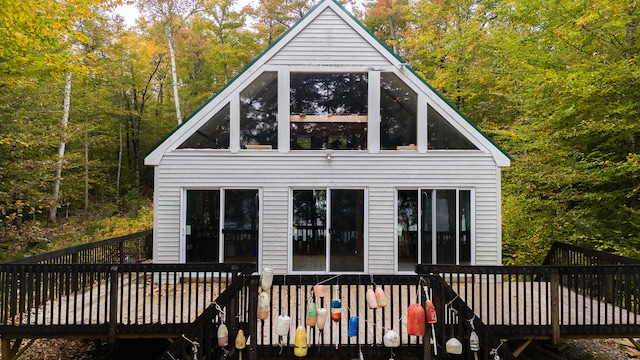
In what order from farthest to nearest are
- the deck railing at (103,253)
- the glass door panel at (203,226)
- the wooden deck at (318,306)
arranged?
the glass door panel at (203,226) < the deck railing at (103,253) < the wooden deck at (318,306)

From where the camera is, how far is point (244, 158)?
7.85m

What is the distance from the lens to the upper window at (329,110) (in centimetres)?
798

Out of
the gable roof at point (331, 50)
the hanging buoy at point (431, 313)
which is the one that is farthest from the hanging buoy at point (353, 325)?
the gable roof at point (331, 50)

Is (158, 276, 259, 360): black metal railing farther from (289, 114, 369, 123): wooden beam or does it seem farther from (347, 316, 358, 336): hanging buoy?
(289, 114, 369, 123): wooden beam

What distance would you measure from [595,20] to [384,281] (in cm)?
867

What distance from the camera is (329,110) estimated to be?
8039 mm

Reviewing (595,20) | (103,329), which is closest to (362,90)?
(595,20)

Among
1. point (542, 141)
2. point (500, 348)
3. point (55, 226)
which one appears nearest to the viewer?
point (500, 348)

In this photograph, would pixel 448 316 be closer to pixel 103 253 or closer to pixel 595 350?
pixel 595 350

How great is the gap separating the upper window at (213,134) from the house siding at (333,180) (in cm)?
17

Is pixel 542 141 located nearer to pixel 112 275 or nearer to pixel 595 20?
pixel 595 20

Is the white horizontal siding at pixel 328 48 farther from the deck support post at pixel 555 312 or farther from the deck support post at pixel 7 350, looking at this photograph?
the deck support post at pixel 7 350

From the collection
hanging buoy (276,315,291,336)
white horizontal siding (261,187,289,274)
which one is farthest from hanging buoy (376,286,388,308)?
white horizontal siding (261,187,289,274)

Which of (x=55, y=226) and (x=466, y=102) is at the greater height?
(x=466, y=102)
